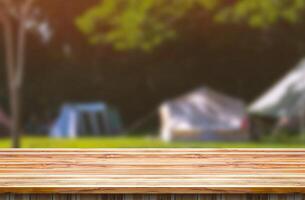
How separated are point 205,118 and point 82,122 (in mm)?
5957

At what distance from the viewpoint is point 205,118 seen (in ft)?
84.0

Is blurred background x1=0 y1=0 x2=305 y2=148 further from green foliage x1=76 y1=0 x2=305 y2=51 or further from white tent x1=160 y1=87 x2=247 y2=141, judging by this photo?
white tent x1=160 y1=87 x2=247 y2=141

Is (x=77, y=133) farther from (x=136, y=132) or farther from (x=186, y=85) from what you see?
(x=186, y=85)

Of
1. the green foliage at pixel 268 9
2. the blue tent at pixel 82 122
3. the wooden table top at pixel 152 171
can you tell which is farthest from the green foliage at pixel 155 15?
the wooden table top at pixel 152 171

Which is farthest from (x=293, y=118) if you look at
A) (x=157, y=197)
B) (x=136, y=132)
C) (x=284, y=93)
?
(x=157, y=197)

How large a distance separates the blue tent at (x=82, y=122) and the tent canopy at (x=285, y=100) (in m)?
7.54

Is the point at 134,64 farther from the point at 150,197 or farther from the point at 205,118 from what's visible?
the point at 150,197

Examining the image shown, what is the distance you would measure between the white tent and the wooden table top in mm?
20750

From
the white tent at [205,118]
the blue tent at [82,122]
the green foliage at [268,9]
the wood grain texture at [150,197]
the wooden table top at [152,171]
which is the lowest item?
the wood grain texture at [150,197]

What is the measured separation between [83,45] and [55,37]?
59.4 inches

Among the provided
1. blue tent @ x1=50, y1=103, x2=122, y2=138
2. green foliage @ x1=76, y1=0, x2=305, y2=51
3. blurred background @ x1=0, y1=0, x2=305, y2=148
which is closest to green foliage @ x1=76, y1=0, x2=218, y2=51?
green foliage @ x1=76, y1=0, x2=305, y2=51

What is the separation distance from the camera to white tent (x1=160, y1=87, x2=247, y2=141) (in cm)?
2531

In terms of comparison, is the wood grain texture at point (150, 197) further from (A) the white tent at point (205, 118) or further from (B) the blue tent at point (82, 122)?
(B) the blue tent at point (82, 122)

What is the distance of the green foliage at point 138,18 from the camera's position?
27797mm
